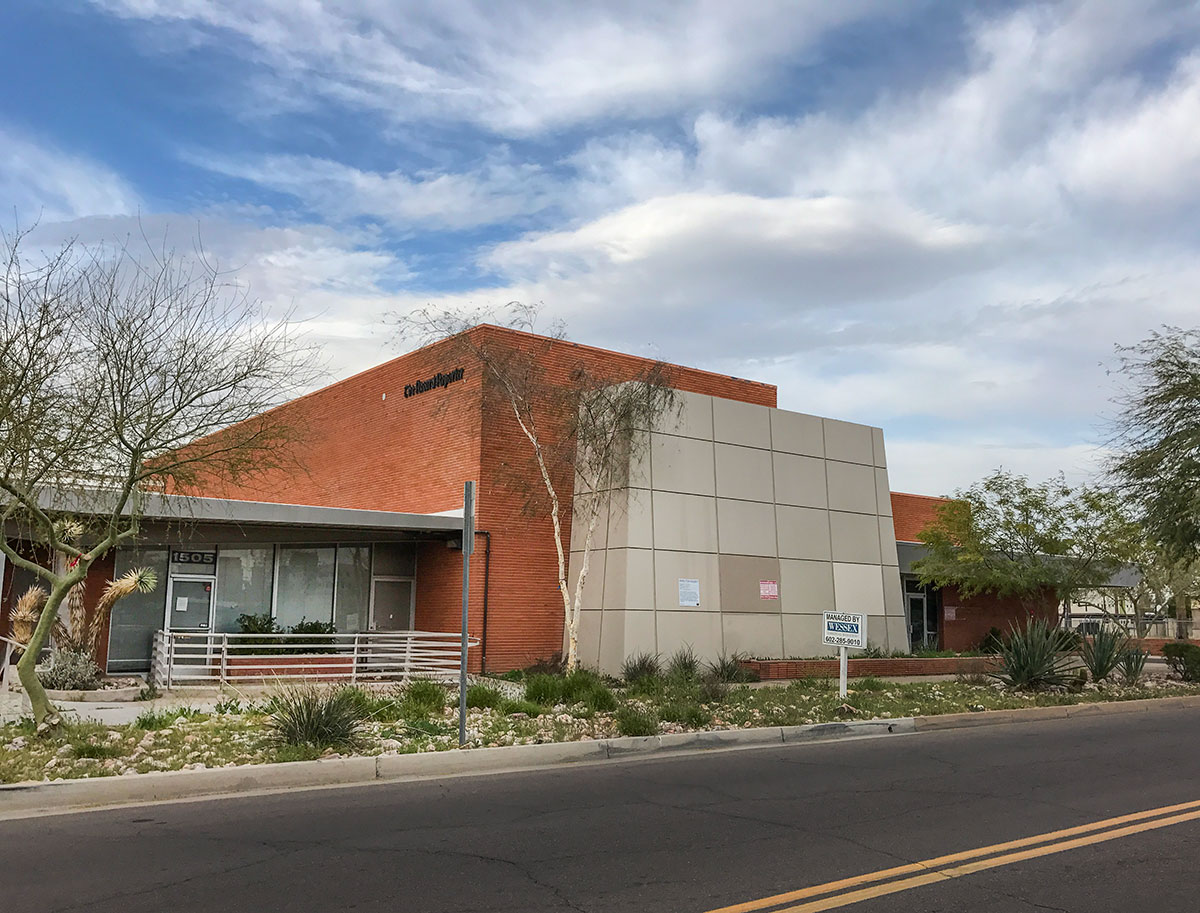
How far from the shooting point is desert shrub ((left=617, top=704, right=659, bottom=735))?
44.1 ft

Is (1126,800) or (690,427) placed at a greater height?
(690,427)

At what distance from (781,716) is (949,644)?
24695mm

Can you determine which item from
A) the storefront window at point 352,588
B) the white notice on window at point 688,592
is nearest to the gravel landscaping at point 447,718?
the white notice on window at point 688,592

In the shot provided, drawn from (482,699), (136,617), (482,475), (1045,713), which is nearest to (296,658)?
(136,617)

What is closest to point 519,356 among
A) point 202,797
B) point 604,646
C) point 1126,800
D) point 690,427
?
point 690,427

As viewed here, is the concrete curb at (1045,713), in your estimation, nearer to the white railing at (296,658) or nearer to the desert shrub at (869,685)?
the desert shrub at (869,685)

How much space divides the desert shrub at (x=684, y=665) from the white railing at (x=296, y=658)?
4.37m

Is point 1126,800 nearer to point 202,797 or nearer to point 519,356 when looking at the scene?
point 202,797

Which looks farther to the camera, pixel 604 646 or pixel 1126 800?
pixel 604 646

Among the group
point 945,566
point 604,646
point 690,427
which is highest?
point 690,427

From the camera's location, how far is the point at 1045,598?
1556 inches

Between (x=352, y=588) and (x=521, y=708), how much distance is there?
38.8 feet

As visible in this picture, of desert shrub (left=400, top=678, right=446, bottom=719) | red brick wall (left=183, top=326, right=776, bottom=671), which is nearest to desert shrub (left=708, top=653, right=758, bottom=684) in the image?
red brick wall (left=183, top=326, right=776, bottom=671)

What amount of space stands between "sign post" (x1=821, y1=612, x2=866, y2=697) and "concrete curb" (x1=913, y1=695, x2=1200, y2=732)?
2005mm
